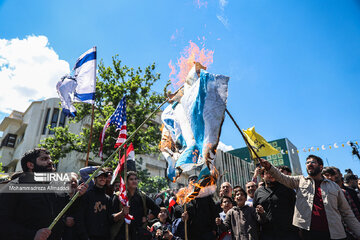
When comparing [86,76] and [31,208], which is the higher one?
[86,76]

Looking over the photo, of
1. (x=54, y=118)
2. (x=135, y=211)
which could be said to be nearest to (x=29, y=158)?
(x=135, y=211)

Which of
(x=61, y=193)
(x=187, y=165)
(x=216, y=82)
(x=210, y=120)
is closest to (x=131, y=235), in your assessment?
(x=61, y=193)

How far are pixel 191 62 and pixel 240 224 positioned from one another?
3.12 metres

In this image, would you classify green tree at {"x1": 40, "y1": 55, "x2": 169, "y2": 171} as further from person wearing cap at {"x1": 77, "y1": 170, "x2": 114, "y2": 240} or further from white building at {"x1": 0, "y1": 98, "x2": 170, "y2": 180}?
person wearing cap at {"x1": 77, "y1": 170, "x2": 114, "y2": 240}

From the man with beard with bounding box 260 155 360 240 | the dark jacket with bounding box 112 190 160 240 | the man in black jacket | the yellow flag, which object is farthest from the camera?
the yellow flag

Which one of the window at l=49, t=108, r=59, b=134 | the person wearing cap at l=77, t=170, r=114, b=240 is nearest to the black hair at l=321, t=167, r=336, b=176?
the person wearing cap at l=77, t=170, r=114, b=240

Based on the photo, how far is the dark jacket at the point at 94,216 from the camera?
3896mm

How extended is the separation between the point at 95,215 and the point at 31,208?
137 cm

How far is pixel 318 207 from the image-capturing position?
3809mm

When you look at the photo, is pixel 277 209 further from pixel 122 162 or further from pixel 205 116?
pixel 122 162

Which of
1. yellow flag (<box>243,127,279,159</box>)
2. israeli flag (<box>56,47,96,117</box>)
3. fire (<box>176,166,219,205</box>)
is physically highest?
israeli flag (<box>56,47,96,117</box>)

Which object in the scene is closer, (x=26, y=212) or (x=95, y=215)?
(x=26, y=212)

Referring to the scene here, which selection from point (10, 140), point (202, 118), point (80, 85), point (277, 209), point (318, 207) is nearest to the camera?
point (202, 118)

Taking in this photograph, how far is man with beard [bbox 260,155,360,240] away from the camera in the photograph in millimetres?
3635
